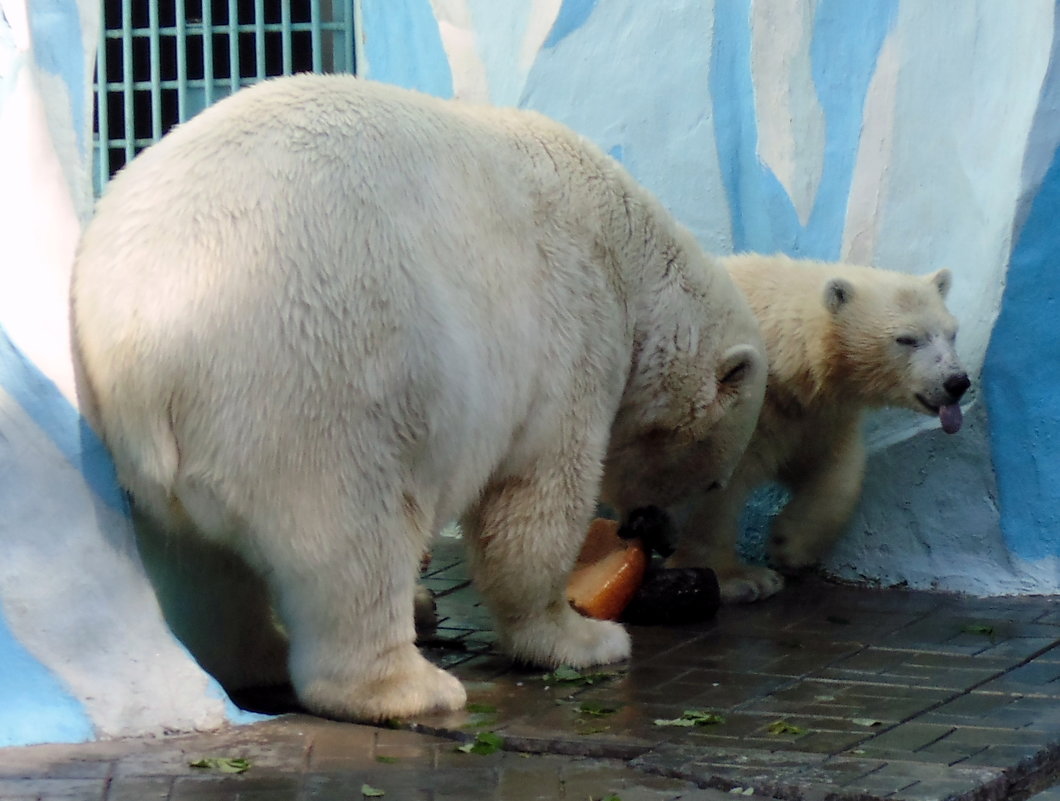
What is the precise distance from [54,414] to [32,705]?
27.6 inches

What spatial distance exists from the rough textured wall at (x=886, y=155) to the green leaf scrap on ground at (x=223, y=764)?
2974mm

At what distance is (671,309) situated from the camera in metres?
4.55

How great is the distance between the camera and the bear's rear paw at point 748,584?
5324 millimetres

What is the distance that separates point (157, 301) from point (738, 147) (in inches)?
127

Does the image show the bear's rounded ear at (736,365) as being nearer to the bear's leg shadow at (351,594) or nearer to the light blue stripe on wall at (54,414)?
the bear's leg shadow at (351,594)

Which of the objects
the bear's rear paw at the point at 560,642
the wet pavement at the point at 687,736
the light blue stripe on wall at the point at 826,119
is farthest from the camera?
the light blue stripe on wall at the point at 826,119

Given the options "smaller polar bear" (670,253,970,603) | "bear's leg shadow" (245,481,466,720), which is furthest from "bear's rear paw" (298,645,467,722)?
"smaller polar bear" (670,253,970,603)

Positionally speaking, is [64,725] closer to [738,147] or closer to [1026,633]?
[1026,633]

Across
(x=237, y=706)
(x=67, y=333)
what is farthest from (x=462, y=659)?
(x=67, y=333)


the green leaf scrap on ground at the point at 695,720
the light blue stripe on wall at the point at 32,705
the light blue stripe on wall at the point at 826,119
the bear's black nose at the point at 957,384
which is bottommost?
the green leaf scrap on ground at the point at 695,720

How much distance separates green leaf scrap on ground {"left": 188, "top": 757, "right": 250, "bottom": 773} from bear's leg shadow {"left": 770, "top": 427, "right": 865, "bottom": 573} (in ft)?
9.08

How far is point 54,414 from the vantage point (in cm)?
363

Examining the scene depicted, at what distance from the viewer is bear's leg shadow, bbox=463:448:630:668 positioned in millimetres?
4230

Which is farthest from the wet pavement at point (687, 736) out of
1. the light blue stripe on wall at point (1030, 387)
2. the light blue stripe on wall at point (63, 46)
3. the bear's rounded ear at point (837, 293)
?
the light blue stripe on wall at point (63, 46)
